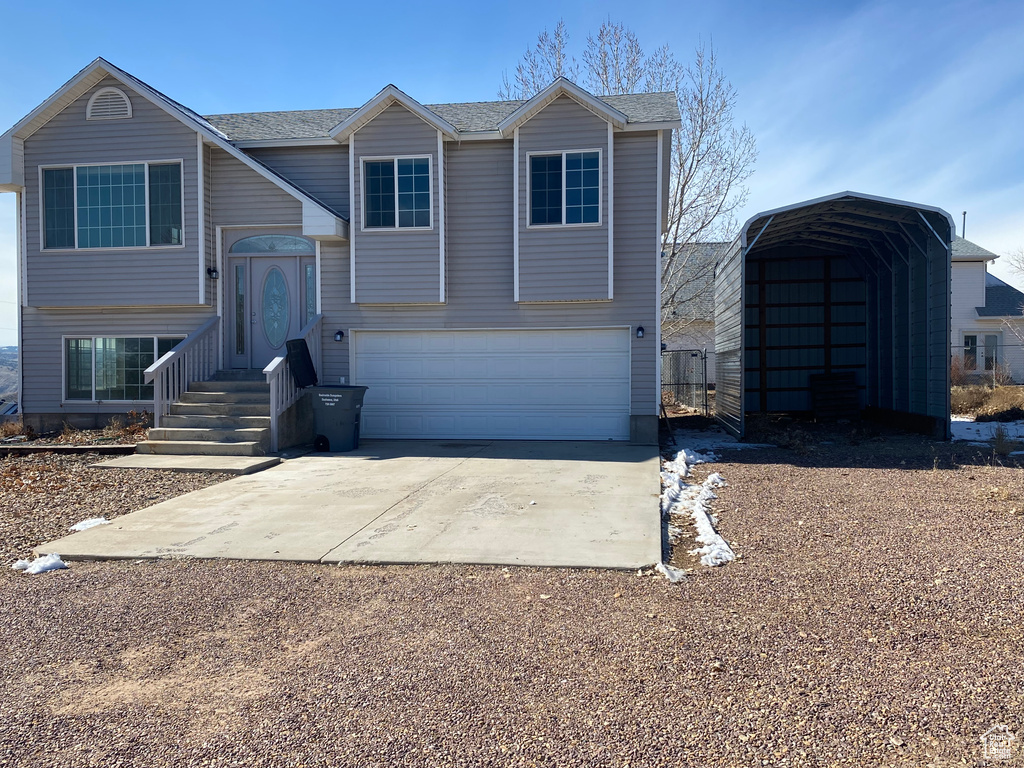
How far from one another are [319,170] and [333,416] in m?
4.94

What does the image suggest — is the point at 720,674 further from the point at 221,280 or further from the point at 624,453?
the point at 221,280

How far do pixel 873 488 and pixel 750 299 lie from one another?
10.7 m

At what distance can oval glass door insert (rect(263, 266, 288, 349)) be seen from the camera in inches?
520

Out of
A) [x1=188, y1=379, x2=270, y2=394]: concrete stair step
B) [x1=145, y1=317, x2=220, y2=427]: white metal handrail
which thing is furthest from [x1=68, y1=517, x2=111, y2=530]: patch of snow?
[x1=188, y1=379, x2=270, y2=394]: concrete stair step

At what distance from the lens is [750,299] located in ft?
58.7

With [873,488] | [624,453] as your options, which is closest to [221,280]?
[624,453]

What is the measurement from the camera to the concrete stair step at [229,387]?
1199cm

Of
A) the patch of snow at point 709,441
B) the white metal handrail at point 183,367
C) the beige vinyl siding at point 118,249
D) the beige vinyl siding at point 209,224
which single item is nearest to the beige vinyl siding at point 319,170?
the beige vinyl siding at point 209,224

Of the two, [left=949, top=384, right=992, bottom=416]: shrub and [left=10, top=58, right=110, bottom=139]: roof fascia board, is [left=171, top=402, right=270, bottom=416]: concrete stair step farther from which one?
[left=949, top=384, right=992, bottom=416]: shrub

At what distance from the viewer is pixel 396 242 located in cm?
1255

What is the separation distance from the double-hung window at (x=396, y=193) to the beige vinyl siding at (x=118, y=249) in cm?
302

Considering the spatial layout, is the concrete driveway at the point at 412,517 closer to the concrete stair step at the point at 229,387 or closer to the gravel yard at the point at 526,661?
the gravel yard at the point at 526,661

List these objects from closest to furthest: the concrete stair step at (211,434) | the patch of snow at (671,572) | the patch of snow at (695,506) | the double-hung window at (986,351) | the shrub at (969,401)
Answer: the patch of snow at (671,572)
the patch of snow at (695,506)
the concrete stair step at (211,434)
the shrub at (969,401)
the double-hung window at (986,351)

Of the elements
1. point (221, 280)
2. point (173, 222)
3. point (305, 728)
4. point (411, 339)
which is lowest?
point (305, 728)
